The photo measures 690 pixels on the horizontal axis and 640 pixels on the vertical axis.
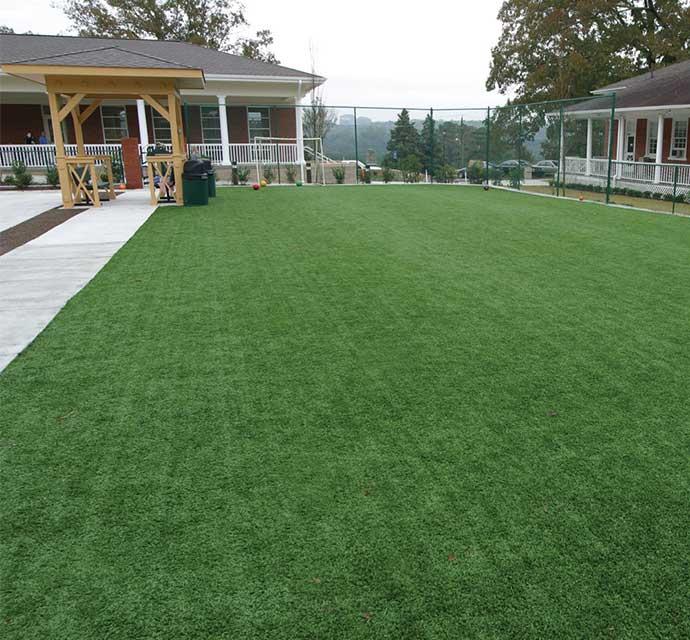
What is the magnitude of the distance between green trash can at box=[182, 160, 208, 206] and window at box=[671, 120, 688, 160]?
18.4 metres

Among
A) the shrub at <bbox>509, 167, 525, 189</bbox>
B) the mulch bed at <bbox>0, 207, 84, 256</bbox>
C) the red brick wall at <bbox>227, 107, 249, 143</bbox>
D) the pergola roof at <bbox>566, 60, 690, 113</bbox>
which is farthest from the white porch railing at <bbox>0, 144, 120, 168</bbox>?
the pergola roof at <bbox>566, 60, 690, 113</bbox>

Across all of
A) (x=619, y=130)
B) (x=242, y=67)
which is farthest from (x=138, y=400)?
(x=619, y=130)

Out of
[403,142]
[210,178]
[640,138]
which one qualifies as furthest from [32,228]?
[640,138]

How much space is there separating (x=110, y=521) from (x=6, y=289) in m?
4.77

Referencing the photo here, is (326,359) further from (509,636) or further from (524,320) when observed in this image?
(509,636)

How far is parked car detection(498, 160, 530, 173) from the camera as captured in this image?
1947 cm

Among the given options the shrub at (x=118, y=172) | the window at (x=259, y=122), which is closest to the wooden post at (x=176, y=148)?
the shrub at (x=118, y=172)

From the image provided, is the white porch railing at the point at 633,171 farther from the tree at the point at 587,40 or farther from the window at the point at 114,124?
the window at the point at 114,124

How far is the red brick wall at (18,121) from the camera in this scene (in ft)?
78.4

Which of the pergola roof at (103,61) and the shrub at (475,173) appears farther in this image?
the shrub at (475,173)

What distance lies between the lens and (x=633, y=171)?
2270 cm

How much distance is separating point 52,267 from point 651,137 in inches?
968

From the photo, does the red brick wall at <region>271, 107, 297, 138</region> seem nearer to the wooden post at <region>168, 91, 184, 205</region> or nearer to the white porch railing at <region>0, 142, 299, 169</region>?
the white porch railing at <region>0, 142, 299, 169</region>

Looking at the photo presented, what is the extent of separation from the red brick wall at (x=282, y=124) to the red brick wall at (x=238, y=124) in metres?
1.11
